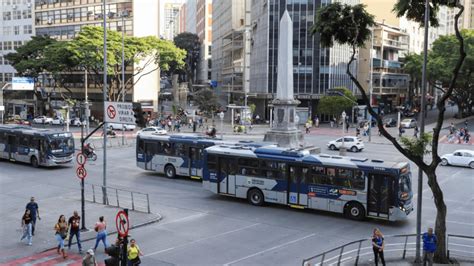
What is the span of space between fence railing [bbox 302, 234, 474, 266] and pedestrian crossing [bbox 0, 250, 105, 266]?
7.05m

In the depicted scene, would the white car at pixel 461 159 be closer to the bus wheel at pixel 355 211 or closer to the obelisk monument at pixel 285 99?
the obelisk monument at pixel 285 99

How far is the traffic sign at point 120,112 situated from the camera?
2078 centimetres

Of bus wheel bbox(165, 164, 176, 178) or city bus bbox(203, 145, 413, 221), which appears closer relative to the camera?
city bus bbox(203, 145, 413, 221)

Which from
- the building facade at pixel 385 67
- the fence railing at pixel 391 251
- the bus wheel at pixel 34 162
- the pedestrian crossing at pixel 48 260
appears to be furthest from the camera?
the building facade at pixel 385 67

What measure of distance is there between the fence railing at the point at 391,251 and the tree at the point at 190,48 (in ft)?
416

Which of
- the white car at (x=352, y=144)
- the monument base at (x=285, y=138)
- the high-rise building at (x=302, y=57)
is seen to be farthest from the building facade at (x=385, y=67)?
the monument base at (x=285, y=138)

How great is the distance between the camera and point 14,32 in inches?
3420

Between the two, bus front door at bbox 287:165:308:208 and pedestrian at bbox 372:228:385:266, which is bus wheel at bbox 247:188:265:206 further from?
pedestrian at bbox 372:228:385:266

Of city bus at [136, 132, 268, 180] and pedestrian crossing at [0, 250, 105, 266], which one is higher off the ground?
city bus at [136, 132, 268, 180]

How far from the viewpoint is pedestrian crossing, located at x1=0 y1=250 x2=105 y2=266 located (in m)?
15.5

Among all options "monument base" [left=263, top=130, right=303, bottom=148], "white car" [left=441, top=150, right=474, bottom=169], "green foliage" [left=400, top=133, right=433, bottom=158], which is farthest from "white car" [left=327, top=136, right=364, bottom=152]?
"green foliage" [left=400, top=133, right=433, bottom=158]

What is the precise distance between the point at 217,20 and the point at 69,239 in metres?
105

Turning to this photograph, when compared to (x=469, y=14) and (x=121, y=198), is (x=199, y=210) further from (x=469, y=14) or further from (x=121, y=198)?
(x=469, y=14)

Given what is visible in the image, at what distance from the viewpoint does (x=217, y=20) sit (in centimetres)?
11756
